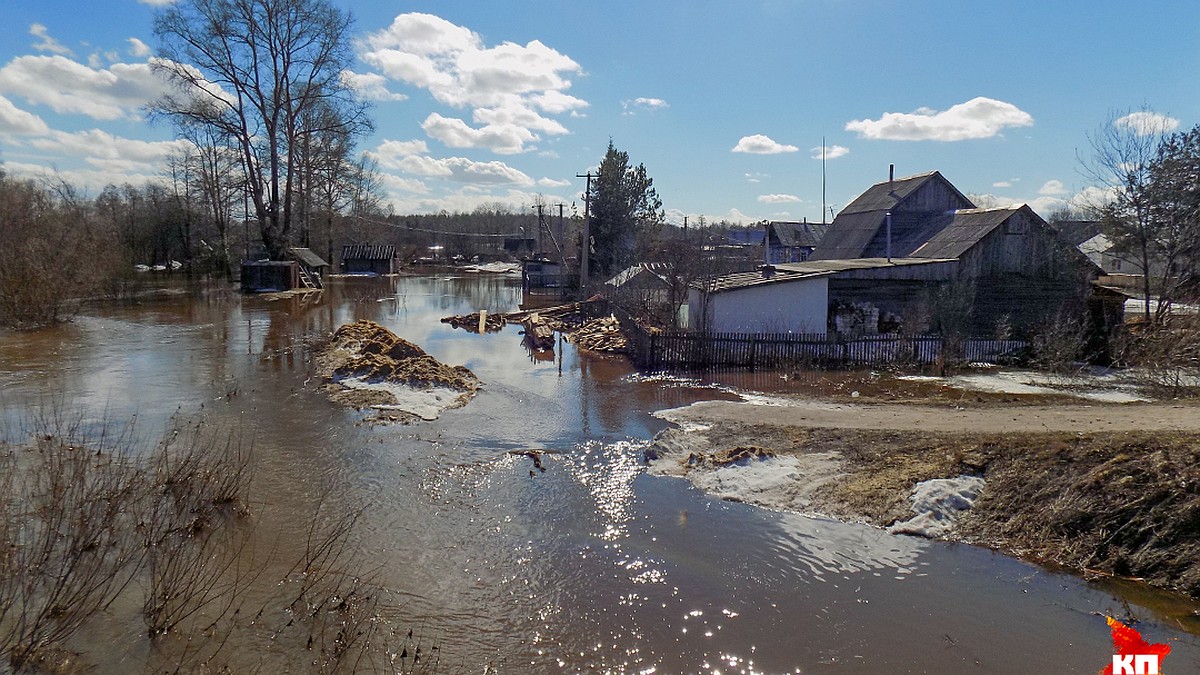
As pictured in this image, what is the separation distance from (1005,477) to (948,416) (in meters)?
4.01

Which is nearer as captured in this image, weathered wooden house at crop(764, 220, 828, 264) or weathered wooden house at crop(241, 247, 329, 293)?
weathered wooden house at crop(241, 247, 329, 293)

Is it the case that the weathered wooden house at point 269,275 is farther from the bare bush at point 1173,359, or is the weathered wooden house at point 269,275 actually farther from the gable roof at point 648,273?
the bare bush at point 1173,359

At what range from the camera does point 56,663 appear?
17.2ft

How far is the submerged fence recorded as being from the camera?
60.3 ft

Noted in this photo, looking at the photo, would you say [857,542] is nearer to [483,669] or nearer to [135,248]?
[483,669]

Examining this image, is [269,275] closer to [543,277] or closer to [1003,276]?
[543,277]

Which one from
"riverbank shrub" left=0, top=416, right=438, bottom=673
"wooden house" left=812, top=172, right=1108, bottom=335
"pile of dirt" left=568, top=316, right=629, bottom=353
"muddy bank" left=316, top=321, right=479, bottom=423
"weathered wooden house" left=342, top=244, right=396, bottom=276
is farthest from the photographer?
"weathered wooden house" left=342, top=244, right=396, bottom=276

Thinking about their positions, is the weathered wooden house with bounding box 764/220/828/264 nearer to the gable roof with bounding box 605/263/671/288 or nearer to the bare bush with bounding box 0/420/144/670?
the gable roof with bounding box 605/263/671/288

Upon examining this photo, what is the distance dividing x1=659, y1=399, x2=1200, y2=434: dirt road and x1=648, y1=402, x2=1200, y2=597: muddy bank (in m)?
0.05

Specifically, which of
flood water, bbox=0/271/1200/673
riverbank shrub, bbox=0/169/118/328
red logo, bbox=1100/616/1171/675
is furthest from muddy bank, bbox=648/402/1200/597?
riverbank shrub, bbox=0/169/118/328

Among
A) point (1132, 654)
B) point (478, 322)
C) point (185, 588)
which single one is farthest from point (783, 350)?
point (185, 588)

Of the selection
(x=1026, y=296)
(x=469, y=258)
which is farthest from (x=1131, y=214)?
(x=469, y=258)

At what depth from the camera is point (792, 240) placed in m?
59.6

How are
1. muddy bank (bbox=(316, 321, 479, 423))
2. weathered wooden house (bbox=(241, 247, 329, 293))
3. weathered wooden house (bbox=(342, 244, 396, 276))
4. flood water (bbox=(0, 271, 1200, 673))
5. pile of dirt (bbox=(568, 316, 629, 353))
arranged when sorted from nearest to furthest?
flood water (bbox=(0, 271, 1200, 673)) < muddy bank (bbox=(316, 321, 479, 423)) < pile of dirt (bbox=(568, 316, 629, 353)) < weathered wooden house (bbox=(241, 247, 329, 293)) < weathered wooden house (bbox=(342, 244, 396, 276))
